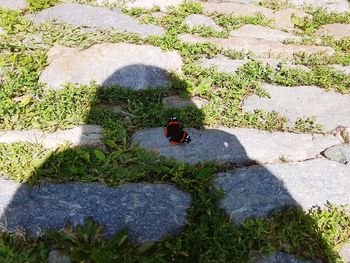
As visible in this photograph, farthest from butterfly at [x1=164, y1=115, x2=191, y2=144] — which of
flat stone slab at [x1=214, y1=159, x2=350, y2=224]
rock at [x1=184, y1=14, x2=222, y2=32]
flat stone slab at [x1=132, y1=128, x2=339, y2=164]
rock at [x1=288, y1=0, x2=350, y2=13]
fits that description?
rock at [x1=288, y1=0, x2=350, y2=13]

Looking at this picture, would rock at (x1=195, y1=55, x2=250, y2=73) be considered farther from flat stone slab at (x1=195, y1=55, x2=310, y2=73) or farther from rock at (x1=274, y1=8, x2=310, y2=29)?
rock at (x1=274, y1=8, x2=310, y2=29)

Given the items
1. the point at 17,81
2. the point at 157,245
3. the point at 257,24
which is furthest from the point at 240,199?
the point at 257,24

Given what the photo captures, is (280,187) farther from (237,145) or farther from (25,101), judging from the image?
(25,101)

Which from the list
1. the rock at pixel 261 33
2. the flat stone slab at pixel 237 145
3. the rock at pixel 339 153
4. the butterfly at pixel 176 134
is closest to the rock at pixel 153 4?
the rock at pixel 261 33

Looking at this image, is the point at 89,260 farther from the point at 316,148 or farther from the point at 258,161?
the point at 316,148

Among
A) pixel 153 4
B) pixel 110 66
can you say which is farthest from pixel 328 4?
pixel 110 66

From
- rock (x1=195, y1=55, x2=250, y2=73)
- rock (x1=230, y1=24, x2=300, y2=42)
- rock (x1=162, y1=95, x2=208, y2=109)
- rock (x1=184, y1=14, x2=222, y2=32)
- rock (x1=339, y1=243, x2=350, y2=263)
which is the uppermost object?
rock (x1=184, y1=14, x2=222, y2=32)

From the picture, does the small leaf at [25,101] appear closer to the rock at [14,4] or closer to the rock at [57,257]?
the rock at [57,257]
